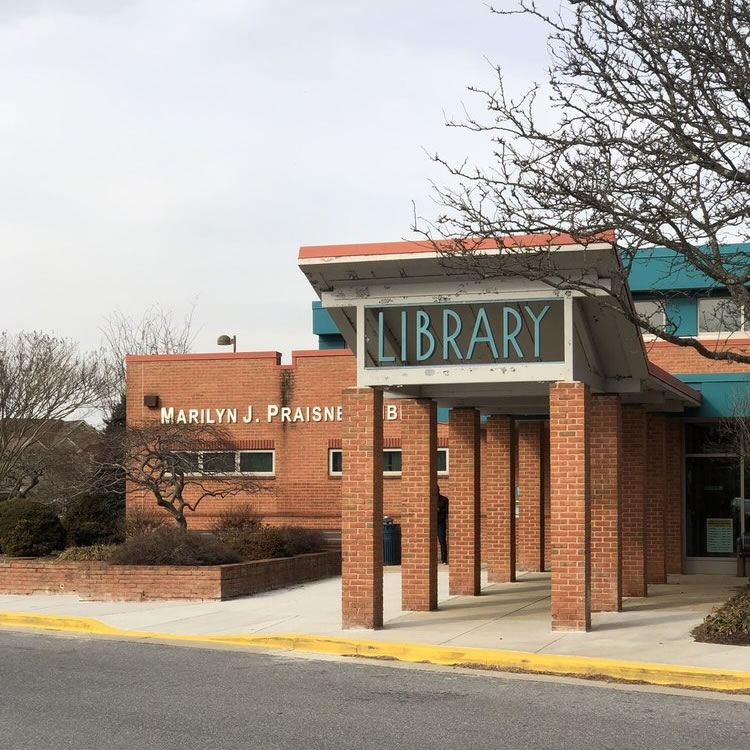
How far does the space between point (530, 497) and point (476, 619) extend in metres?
7.69

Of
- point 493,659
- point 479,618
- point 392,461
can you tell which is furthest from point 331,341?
point 493,659

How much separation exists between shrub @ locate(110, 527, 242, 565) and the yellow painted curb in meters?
3.28

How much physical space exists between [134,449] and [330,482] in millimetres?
6737

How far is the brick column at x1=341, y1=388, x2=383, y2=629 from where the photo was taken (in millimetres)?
14086

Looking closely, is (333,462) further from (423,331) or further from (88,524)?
(423,331)

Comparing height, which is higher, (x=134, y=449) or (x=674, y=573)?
(x=134, y=449)

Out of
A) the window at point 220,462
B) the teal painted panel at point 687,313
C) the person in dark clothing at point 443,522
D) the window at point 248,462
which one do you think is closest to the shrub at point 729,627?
the person in dark clothing at point 443,522

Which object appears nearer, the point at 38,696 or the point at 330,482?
the point at 38,696

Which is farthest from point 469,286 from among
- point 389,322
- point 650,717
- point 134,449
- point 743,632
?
point 134,449

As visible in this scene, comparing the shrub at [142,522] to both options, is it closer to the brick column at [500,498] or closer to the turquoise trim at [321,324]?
the brick column at [500,498]

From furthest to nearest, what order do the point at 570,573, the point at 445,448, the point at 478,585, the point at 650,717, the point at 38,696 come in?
1. the point at 445,448
2. the point at 478,585
3. the point at 570,573
4. the point at 38,696
5. the point at 650,717

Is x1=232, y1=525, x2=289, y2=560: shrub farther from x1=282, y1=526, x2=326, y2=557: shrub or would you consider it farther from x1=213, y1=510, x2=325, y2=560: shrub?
x1=282, y1=526, x2=326, y2=557: shrub

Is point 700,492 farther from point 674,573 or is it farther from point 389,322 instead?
point 389,322

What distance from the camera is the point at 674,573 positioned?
73.2ft
